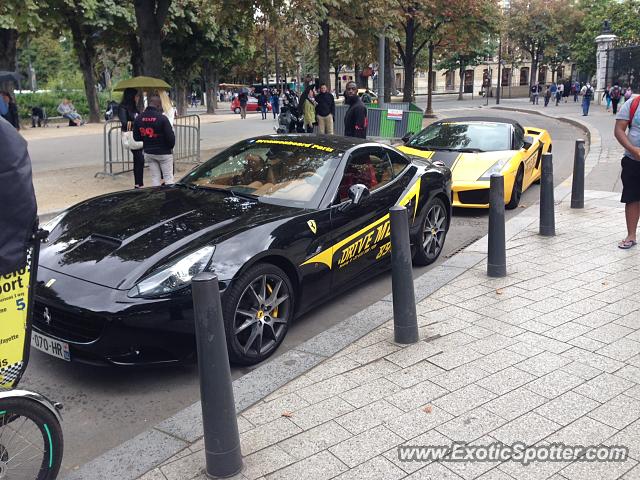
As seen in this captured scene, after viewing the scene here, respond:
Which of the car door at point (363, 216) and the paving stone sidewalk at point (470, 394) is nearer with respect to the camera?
the paving stone sidewalk at point (470, 394)

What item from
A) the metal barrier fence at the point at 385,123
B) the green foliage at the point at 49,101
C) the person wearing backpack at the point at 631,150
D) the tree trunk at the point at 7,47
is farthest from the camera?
the green foliage at the point at 49,101

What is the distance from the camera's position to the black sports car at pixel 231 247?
3.66 m

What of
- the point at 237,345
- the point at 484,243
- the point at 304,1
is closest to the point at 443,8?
the point at 304,1

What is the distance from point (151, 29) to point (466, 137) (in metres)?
7.53

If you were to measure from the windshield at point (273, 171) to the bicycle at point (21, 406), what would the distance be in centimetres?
250

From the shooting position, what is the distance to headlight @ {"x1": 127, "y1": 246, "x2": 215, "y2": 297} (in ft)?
12.0

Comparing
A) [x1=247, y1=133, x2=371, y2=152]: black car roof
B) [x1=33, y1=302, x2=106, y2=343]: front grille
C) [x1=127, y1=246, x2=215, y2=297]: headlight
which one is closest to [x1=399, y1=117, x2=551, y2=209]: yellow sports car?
[x1=247, y1=133, x2=371, y2=152]: black car roof

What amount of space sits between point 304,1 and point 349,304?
33.5ft

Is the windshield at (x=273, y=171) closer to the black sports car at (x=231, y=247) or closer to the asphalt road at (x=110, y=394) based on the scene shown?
the black sports car at (x=231, y=247)

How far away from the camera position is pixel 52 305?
3701mm

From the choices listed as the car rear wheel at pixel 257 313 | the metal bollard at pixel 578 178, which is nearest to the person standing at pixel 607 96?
the metal bollard at pixel 578 178

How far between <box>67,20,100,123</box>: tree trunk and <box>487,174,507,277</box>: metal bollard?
84.6 feet

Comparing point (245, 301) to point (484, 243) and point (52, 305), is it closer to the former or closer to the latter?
point (52, 305)

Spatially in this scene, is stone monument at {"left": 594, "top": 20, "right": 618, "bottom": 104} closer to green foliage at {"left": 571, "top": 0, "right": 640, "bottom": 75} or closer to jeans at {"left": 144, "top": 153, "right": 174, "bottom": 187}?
green foliage at {"left": 571, "top": 0, "right": 640, "bottom": 75}
